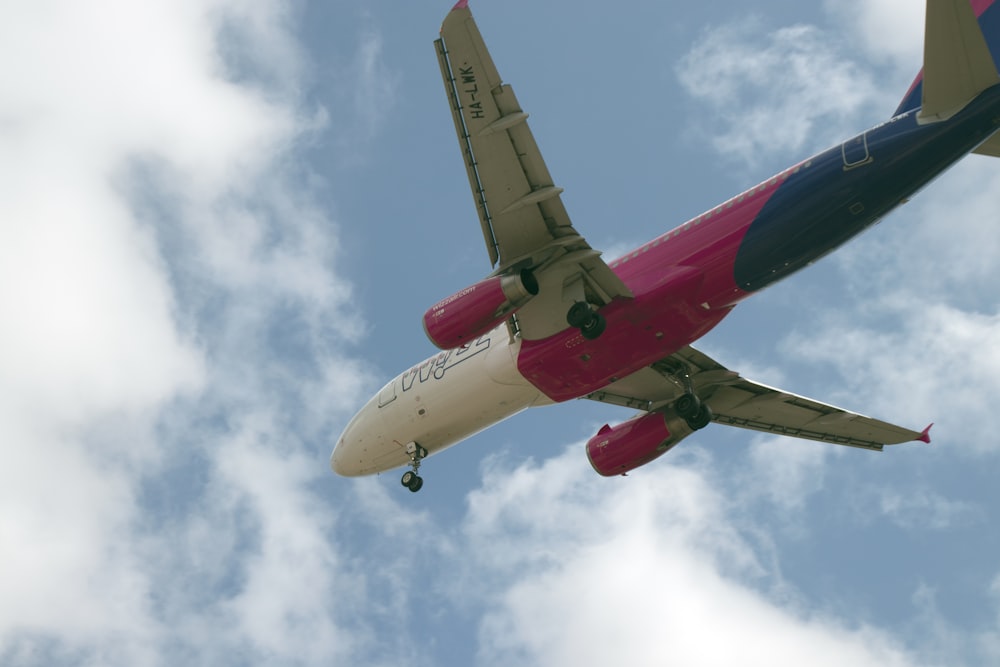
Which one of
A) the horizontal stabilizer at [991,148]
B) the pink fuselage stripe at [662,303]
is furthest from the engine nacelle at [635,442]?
the horizontal stabilizer at [991,148]

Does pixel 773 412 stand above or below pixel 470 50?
below

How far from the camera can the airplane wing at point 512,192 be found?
1022 inches

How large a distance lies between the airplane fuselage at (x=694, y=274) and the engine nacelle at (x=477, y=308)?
2329 millimetres

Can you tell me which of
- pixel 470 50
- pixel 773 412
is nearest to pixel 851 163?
pixel 470 50

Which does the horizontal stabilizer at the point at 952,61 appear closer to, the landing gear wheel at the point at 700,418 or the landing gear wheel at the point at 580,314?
the landing gear wheel at the point at 580,314

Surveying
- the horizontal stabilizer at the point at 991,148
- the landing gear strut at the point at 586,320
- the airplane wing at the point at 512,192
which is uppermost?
the airplane wing at the point at 512,192

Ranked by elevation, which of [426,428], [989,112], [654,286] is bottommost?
[989,112]

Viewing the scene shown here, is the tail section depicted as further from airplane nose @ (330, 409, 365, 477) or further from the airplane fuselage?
airplane nose @ (330, 409, 365, 477)

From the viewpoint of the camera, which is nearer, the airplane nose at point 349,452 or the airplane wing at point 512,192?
the airplane wing at point 512,192

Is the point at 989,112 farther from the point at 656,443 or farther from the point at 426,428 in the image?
the point at 426,428

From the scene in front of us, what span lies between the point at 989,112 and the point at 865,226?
3.53m

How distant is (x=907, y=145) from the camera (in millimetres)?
26938

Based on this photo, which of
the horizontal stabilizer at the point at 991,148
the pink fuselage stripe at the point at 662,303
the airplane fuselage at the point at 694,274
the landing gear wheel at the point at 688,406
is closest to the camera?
the airplane fuselage at the point at 694,274

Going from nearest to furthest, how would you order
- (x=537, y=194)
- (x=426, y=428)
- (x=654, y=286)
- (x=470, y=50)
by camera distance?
(x=470, y=50), (x=537, y=194), (x=654, y=286), (x=426, y=428)
